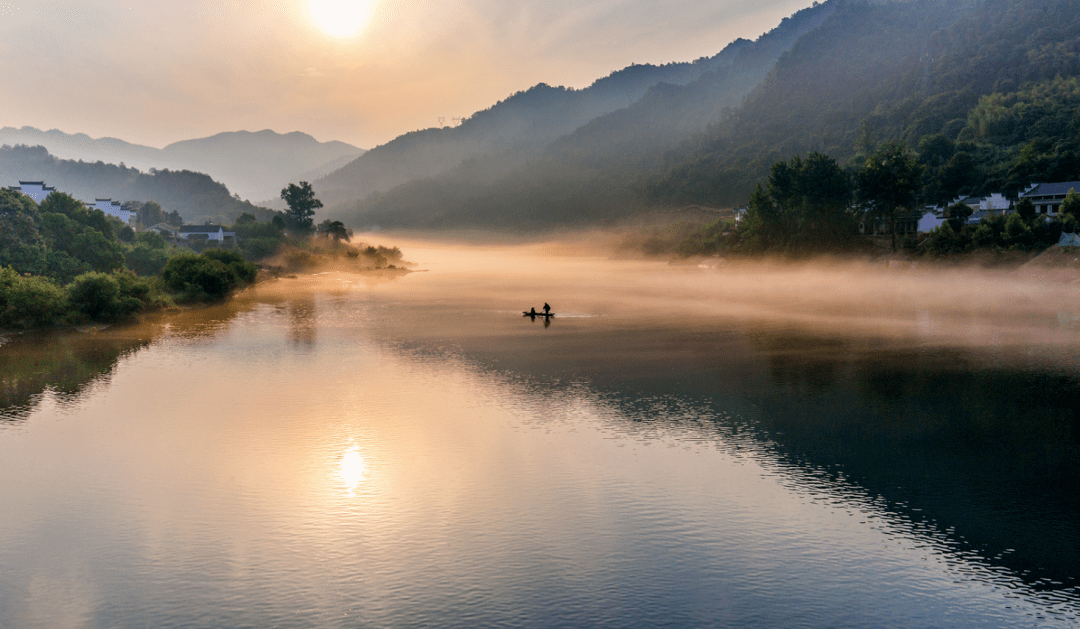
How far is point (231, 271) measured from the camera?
128 metres

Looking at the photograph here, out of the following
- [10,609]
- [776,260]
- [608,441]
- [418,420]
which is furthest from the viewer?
[776,260]

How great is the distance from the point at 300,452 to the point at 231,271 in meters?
98.3

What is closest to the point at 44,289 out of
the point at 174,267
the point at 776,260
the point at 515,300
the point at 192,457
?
the point at 174,267

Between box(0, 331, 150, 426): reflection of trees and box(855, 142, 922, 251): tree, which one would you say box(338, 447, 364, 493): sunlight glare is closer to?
box(0, 331, 150, 426): reflection of trees

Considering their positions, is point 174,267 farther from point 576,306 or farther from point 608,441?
point 608,441

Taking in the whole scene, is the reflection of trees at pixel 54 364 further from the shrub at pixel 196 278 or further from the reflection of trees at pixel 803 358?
the reflection of trees at pixel 803 358

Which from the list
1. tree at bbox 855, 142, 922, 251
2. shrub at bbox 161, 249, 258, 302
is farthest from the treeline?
shrub at bbox 161, 249, 258, 302

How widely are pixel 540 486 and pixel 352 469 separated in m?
9.67

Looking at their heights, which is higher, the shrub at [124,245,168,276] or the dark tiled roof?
the dark tiled roof

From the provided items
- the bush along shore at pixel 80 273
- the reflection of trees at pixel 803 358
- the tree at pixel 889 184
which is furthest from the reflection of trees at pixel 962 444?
the tree at pixel 889 184

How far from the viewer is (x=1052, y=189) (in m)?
138

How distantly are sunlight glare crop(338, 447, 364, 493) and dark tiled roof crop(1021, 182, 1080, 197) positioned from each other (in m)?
144

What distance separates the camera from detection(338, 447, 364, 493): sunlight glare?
35.5 meters

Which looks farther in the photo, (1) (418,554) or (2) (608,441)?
(2) (608,441)
